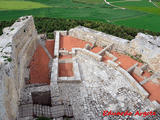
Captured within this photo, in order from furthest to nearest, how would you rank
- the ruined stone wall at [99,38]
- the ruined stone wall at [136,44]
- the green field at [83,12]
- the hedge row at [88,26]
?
1. the green field at [83,12]
2. the hedge row at [88,26]
3. the ruined stone wall at [99,38]
4. the ruined stone wall at [136,44]

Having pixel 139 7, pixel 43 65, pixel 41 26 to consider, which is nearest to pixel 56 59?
pixel 43 65

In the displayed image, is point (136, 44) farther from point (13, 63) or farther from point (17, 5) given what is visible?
point (17, 5)

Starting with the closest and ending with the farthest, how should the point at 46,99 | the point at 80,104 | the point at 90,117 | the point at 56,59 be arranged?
the point at 90,117 < the point at 80,104 < the point at 46,99 < the point at 56,59

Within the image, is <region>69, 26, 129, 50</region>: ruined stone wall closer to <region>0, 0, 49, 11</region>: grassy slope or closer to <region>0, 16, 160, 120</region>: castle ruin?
<region>0, 16, 160, 120</region>: castle ruin

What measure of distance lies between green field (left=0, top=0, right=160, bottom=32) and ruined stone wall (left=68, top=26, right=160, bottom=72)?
14.3 metres

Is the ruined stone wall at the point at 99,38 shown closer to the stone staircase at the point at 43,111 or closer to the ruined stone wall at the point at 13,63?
the ruined stone wall at the point at 13,63

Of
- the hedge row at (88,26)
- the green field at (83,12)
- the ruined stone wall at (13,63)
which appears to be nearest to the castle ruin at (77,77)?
the ruined stone wall at (13,63)

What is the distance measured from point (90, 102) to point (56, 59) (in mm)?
5129

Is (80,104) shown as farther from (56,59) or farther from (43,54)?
(43,54)

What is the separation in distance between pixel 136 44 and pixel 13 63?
33.6 ft

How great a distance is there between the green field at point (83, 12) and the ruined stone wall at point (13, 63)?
59.3 feet

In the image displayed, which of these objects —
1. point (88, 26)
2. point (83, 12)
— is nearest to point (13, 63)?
point (88, 26)

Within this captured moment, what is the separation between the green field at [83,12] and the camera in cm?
2830

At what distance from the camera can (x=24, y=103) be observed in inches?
356
